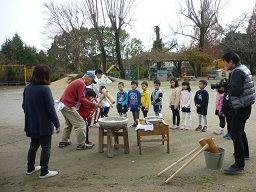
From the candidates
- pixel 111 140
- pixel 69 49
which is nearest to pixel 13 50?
pixel 69 49

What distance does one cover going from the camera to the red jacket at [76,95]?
4.69 meters

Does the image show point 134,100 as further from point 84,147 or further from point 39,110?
point 39,110

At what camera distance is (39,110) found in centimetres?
350

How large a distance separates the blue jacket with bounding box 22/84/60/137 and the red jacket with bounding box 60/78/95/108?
3.86ft

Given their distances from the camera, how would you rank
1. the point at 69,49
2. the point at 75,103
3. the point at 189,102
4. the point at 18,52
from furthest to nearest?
the point at 69,49, the point at 18,52, the point at 189,102, the point at 75,103

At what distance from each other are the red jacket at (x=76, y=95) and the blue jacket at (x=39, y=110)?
3.86 feet

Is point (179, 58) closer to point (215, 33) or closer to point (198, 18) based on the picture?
point (198, 18)

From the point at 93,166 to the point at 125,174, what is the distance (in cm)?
65

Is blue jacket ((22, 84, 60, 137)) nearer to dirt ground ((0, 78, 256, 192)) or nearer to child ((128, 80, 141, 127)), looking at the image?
dirt ground ((0, 78, 256, 192))

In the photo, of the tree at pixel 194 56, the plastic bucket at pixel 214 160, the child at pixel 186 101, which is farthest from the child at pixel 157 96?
the tree at pixel 194 56

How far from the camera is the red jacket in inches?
185

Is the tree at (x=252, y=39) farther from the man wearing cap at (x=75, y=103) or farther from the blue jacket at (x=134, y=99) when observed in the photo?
the man wearing cap at (x=75, y=103)

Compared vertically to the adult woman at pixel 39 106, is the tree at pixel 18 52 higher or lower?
higher

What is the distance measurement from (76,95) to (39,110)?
4.34 feet
